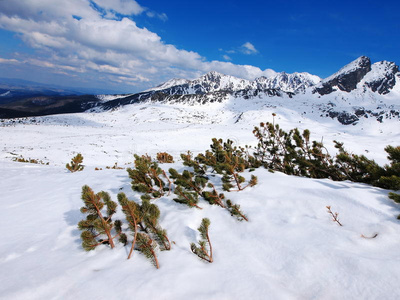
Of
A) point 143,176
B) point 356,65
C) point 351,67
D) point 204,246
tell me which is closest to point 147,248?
point 204,246

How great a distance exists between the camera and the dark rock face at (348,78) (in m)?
144

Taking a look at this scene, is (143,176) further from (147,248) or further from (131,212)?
(147,248)

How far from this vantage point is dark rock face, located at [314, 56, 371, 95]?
144m

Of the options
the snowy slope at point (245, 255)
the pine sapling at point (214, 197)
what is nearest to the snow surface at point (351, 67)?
the snowy slope at point (245, 255)

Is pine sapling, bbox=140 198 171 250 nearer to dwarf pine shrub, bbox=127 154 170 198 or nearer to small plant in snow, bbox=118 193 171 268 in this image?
small plant in snow, bbox=118 193 171 268

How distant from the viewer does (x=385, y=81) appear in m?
142

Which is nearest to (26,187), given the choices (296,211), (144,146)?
(296,211)

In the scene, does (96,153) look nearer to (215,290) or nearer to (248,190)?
(248,190)

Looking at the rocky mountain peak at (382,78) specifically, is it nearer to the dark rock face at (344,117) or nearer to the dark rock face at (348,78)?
the dark rock face at (348,78)

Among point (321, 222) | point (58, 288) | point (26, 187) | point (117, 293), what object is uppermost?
point (321, 222)

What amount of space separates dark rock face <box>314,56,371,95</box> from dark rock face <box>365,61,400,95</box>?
9.75 meters

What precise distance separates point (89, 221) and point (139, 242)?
40.1 inches

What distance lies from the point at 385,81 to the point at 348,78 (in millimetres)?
Result: 25270

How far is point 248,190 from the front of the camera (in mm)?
4555
